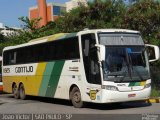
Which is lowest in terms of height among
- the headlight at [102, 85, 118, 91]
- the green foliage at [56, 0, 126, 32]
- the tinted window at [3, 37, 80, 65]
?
the headlight at [102, 85, 118, 91]

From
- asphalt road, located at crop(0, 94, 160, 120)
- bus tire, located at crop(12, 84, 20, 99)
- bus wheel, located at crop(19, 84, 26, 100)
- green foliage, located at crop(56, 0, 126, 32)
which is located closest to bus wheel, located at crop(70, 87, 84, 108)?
asphalt road, located at crop(0, 94, 160, 120)

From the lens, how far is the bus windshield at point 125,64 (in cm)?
1698

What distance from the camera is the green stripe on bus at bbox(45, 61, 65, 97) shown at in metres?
20.2

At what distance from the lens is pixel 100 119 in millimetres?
13898

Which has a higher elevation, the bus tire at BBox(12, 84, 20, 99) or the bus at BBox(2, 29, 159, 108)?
the bus at BBox(2, 29, 159, 108)

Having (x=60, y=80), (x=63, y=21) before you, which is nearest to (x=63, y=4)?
(x=63, y=21)

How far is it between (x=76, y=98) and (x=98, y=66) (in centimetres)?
222

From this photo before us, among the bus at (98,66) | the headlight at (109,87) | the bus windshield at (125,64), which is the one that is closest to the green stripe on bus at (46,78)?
the bus at (98,66)

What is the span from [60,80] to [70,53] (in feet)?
5.26

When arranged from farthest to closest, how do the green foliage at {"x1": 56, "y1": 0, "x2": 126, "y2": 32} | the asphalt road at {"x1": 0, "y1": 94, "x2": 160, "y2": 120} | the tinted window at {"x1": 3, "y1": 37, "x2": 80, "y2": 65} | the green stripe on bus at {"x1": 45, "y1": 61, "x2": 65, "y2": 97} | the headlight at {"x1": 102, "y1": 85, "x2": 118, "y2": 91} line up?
the green foliage at {"x1": 56, "y1": 0, "x2": 126, "y2": 32} < the green stripe on bus at {"x1": 45, "y1": 61, "x2": 65, "y2": 97} < the tinted window at {"x1": 3, "y1": 37, "x2": 80, "y2": 65} < the headlight at {"x1": 102, "y1": 85, "x2": 118, "y2": 91} < the asphalt road at {"x1": 0, "y1": 94, "x2": 160, "y2": 120}

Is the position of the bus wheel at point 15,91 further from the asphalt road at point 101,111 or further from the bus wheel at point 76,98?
the bus wheel at point 76,98

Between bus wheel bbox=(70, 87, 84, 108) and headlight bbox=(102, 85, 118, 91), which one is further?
bus wheel bbox=(70, 87, 84, 108)

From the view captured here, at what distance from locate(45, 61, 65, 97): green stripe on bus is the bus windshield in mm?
3350

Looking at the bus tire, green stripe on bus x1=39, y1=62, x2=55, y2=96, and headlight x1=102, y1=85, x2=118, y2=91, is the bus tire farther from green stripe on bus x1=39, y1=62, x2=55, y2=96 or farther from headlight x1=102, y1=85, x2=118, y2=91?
headlight x1=102, y1=85, x2=118, y2=91
